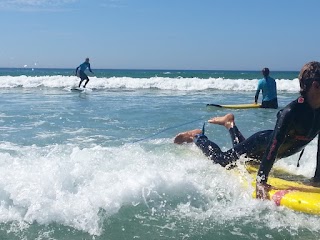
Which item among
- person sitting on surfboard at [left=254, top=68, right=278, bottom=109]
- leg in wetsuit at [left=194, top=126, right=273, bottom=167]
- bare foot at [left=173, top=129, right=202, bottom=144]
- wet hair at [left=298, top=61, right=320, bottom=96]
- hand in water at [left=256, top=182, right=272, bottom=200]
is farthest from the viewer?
person sitting on surfboard at [left=254, top=68, right=278, bottom=109]

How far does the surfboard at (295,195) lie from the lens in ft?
12.1

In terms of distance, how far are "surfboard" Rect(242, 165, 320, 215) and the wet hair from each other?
3.07 feet

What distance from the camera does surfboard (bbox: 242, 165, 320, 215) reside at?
12.1 ft

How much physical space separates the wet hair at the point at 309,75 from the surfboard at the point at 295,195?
36.8 inches

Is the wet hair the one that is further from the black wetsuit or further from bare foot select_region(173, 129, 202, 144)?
bare foot select_region(173, 129, 202, 144)

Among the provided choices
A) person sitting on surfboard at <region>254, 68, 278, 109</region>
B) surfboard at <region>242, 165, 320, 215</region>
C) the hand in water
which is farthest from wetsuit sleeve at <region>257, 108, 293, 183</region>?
person sitting on surfboard at <region>254, 68, 278, 109</region>

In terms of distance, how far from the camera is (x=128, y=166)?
192 inches

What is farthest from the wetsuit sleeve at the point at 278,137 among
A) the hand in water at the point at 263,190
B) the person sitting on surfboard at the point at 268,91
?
the person sitting on surfboard at the point at 268,91

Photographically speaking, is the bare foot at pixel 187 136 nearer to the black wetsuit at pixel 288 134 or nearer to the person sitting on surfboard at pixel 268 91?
the black wetsuit at pixel 288 134

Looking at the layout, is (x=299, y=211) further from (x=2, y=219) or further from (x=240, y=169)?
(x=2, y=219)

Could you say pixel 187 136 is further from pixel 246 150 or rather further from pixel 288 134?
pixel 288 134

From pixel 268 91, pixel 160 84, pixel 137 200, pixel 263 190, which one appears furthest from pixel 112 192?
pixel 160 84

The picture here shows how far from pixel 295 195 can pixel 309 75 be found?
1086 mm

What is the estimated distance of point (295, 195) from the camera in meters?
3.86
